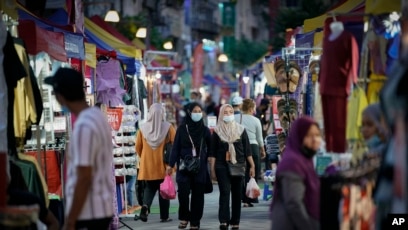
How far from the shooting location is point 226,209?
17531 mm

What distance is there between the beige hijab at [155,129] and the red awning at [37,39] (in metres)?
4.79

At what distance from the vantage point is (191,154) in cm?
1750

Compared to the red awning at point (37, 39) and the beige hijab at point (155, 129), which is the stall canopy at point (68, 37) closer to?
the red awning at point (37, 39)

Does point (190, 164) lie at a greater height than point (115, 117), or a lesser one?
lesser

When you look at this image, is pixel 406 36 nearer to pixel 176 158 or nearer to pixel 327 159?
pixel 327 159

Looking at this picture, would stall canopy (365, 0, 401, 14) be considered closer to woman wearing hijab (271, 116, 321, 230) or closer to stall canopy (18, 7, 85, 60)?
woman wearing hijab (271, 116, 321, 230)

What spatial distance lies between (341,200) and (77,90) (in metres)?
2.41

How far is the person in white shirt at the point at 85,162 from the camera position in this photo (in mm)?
9367

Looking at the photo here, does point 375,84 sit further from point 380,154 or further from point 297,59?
point 297,59

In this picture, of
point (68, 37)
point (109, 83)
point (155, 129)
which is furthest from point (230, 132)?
point (109, 83)

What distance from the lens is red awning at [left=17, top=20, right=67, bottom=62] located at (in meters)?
13.3

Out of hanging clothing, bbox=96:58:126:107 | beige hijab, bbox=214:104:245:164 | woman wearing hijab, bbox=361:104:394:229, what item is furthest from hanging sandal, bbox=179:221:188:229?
woman wearing hijab, bbox=361:104:394:229

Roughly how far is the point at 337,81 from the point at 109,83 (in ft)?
33.0

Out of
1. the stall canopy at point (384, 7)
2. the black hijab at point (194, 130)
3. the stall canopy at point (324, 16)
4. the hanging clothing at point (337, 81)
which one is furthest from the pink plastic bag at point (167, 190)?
the hanging clothing at point (337, 81)
